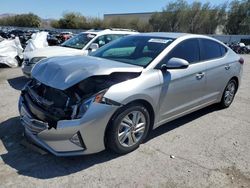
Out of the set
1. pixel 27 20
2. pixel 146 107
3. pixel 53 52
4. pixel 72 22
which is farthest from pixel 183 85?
pixel 27 20

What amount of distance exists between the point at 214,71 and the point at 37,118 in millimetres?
3239

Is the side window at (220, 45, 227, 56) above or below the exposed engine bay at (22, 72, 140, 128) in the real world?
above

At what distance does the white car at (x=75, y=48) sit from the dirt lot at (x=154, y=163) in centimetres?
346

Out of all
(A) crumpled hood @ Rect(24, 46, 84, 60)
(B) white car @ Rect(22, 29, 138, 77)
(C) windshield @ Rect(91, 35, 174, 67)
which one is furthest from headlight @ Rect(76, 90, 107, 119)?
(A) crumpled hood @ Rect(24, 46, 84, 60)

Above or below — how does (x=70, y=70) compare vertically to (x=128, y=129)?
above

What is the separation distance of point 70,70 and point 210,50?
9.49 ft

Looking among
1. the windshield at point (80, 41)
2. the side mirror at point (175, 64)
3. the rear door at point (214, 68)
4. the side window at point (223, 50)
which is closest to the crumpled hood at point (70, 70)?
the side mirror at point (175, 64)

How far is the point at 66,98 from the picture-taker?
365 centimetres

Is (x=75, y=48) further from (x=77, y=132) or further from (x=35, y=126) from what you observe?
(x=77, y=132)

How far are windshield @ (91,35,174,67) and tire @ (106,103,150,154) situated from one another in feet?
2.47

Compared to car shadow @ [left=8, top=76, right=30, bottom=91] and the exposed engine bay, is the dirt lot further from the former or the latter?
car shadow @ [left=8, top=76, right=30, bottom=91]

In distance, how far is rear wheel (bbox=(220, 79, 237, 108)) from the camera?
5958 millimetres

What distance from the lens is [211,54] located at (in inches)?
214

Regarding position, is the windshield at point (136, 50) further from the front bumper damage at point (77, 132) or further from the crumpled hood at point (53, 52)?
the crumpled hood at point (53, 52)
